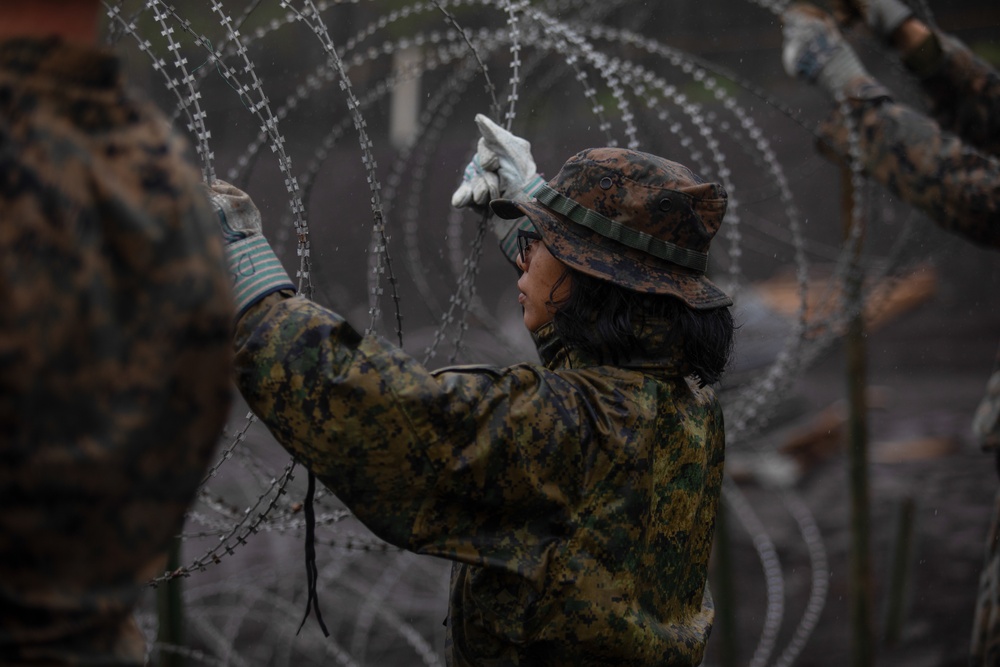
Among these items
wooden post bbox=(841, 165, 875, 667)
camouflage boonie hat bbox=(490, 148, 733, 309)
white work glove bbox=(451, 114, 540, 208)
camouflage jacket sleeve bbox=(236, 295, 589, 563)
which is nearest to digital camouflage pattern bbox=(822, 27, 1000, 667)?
wooden post bbox=(841, 165, 875, 667)

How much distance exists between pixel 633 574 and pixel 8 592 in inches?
45.8

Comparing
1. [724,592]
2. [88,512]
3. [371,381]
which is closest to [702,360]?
[371,381]

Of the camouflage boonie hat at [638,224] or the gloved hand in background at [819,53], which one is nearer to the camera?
the camouflage boonie hat at [638,224]

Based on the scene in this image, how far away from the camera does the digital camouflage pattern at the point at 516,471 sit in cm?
177

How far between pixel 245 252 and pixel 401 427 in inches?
16.3

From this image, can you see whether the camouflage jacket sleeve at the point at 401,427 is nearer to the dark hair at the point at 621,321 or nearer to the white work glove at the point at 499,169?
the dark hair at the point at 621,321

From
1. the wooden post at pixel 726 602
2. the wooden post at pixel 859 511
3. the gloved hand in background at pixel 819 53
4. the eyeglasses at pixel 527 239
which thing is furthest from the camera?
the wooden post at pixel 859 511

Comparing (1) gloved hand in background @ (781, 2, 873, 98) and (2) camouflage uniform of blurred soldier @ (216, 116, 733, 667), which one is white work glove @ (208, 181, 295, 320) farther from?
(1) gloved hand in background @ (781, 2, 873, 98)

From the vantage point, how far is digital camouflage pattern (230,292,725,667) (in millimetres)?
1767

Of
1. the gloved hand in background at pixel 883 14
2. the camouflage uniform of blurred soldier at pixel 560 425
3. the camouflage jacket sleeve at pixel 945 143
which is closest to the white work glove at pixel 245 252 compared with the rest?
the camouflage uniform of blurred soldier at pixel 560 425

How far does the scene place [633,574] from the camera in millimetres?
2008

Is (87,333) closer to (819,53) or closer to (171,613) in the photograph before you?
(171,613)

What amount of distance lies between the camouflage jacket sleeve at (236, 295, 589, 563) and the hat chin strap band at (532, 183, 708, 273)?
352 mm

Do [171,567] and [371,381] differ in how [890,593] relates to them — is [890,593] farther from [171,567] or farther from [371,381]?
[371,381]
